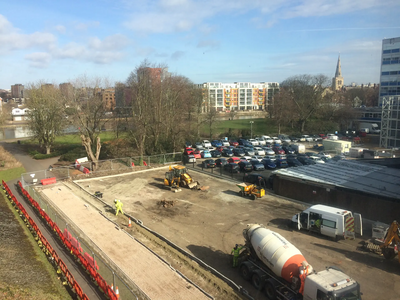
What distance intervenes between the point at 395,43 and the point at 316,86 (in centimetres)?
2216

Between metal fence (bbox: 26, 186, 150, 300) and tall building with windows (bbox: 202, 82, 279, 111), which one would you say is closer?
metal fence (bbox: 26, 186, 150, 300)

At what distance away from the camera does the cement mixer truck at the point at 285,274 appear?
9266 mm

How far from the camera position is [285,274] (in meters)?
10.9

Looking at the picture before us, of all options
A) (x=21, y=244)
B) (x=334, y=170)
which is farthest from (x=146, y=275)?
(x=334, y=170)

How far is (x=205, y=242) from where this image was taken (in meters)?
16.6

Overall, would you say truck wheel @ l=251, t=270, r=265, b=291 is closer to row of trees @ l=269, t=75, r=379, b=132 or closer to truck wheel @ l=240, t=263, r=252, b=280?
truck wheel @ l=240, t=263, r=252, b=280

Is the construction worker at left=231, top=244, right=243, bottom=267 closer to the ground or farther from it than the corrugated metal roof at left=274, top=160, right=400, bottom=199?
closer to the ground

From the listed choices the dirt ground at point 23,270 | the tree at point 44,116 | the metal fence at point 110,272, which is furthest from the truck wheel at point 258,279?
the tree at point 44,116

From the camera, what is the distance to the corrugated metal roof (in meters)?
19.8

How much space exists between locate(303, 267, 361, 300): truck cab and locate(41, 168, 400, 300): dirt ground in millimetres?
2659

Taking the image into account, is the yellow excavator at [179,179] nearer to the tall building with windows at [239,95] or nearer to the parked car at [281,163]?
the parked car at [281,163]

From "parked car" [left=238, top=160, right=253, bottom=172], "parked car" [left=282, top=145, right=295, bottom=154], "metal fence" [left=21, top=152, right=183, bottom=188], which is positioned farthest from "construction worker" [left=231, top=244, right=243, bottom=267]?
"parked car" [left=282, top=145, right=295, bottom=154]

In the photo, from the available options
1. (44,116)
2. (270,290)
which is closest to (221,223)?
(270,290)

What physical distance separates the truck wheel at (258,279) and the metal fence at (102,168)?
902 inches
